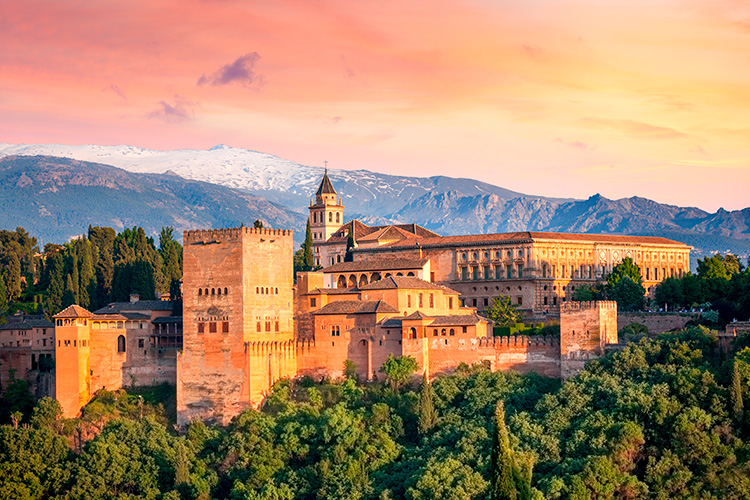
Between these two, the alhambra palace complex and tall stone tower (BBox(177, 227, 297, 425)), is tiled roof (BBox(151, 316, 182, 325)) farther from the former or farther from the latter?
tall stone tower (BBox(177, 227, 297, 425))

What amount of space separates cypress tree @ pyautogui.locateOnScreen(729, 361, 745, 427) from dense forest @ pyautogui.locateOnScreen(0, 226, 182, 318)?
3572cm

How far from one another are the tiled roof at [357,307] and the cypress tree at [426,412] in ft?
20.0

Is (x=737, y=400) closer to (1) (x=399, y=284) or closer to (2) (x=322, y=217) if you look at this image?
(1) (x=399, y=284)

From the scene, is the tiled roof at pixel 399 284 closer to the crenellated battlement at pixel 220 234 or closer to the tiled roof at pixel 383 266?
the crenellated battlement at pixel 220 234

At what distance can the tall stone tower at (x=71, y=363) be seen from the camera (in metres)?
63.3

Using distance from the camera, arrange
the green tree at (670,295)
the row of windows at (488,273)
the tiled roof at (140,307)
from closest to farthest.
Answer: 1. the tiled roof at (140,307)
2. the green tree at (670,295)
3. the row of windows at (488,273)

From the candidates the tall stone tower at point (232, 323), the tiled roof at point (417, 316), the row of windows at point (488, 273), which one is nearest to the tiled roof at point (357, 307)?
the tiled roof at point (417, 316)

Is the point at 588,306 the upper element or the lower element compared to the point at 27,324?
upper

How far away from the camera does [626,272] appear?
269ft

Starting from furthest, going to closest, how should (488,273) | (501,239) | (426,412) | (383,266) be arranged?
(501,239)
(488,273)
(383,266)
(426,412)

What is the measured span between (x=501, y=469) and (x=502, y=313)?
26.9 m

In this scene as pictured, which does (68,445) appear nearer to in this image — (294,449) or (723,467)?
(294,449)

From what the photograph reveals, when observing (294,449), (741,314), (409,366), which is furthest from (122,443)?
(741,314)

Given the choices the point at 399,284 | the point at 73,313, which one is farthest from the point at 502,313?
the point at 73,313
